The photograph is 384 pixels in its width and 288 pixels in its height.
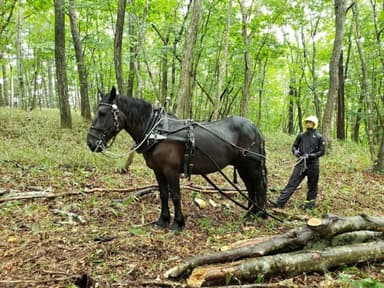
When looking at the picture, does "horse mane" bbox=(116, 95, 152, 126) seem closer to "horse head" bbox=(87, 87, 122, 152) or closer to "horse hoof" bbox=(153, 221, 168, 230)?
"horse head" bbox=(87, 87, 122, 152)

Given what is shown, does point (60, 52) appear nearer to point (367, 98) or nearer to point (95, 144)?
point (95, 144)

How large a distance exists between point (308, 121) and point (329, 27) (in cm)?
1602

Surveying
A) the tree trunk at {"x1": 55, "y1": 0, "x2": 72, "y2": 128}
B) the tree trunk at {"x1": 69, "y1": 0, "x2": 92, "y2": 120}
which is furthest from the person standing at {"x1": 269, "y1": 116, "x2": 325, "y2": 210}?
the tree trunk at {"x1": 69, "y1": 0, "x2": 92, "y2": 120}

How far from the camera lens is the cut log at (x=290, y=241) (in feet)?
11.1

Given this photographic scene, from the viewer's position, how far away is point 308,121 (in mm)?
6914

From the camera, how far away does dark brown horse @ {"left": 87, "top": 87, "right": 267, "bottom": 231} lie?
4.80m

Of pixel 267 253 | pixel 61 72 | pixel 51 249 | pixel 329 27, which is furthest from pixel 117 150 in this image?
pixel 329 27

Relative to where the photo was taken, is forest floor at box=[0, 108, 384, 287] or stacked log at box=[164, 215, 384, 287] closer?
stacked log at box=[164, 215, 384, 287]

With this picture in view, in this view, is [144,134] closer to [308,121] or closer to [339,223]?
[339,223]

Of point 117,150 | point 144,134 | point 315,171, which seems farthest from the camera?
point 117,150

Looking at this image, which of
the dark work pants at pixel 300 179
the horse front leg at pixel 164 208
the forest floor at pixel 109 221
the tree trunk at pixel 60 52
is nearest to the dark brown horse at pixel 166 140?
the horse front leg at pixel 164 208

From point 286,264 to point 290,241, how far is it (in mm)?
328

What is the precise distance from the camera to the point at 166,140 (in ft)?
16.1

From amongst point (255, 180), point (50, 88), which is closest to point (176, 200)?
point (255, 180)
